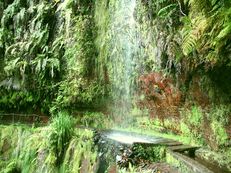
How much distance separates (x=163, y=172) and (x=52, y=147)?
322 centimetres

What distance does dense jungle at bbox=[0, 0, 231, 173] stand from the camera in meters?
5.25

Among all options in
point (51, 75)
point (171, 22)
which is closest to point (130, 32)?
point (171, 22)

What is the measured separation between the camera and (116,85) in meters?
8.92

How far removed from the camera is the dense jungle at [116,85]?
5.25 meters

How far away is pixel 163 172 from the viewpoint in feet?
15.0

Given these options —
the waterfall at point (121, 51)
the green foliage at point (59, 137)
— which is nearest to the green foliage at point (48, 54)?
the waterfall at point (121, 51)

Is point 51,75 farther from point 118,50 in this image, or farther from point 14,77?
point 118,50

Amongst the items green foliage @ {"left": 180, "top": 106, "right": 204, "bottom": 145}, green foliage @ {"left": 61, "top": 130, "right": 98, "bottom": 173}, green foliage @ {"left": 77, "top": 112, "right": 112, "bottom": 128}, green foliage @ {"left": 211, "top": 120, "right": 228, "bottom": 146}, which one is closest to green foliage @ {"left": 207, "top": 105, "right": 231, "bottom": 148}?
green foliage @ {"left": 211, "top": 120, "right": 228, "bottom": 146}

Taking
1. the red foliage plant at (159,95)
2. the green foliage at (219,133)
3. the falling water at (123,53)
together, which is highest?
the falling water at (123,53)

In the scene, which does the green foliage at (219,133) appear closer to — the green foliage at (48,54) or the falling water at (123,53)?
the falling water at (123,53)

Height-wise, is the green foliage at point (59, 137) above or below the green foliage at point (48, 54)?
below

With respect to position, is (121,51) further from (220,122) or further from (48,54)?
(220,122)

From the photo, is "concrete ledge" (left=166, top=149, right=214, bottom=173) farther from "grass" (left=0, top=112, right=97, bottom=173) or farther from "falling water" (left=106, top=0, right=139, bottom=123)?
"falling water" (left=106, top=0, right=139, bottom=123)

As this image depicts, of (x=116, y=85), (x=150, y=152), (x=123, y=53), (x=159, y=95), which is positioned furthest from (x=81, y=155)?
(x=123, y=53)
